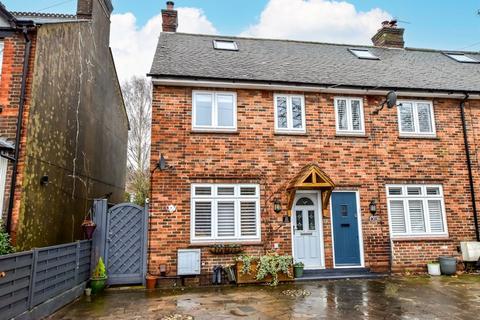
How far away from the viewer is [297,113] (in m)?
10.6

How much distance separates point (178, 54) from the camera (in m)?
11.5

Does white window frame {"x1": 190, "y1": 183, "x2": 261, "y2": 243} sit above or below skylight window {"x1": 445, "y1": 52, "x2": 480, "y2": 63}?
below

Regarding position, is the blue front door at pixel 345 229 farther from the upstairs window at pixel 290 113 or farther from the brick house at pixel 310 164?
the upstairs window at pixel 290 113

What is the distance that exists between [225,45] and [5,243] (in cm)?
1010

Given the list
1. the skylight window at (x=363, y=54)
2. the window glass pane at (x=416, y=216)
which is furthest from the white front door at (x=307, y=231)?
the skylight window at (x=363, y=54)

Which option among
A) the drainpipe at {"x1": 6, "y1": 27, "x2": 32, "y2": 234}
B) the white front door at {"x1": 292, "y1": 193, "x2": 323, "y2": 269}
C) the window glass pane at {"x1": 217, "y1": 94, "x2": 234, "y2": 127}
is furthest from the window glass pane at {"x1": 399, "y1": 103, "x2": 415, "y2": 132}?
the drainpipe at {"x1": 6, "y1": 27, "x2": 32, "y2": 234}

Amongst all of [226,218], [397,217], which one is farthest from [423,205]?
[226,218]

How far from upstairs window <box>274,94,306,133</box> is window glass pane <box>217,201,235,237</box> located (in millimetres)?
2907

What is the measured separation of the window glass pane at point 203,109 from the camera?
996 centimetres

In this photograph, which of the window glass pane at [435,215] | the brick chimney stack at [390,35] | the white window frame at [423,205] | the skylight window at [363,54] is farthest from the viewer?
the brick chimney stack at [390,35]

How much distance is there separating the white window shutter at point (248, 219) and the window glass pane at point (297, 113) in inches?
114

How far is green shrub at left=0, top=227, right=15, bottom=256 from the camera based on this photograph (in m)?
6.36

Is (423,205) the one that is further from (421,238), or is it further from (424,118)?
(424,118)

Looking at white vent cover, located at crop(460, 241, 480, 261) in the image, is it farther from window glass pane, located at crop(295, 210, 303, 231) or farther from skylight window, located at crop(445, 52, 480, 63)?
skylight window, located at crop(445, 52, 480, 63)
